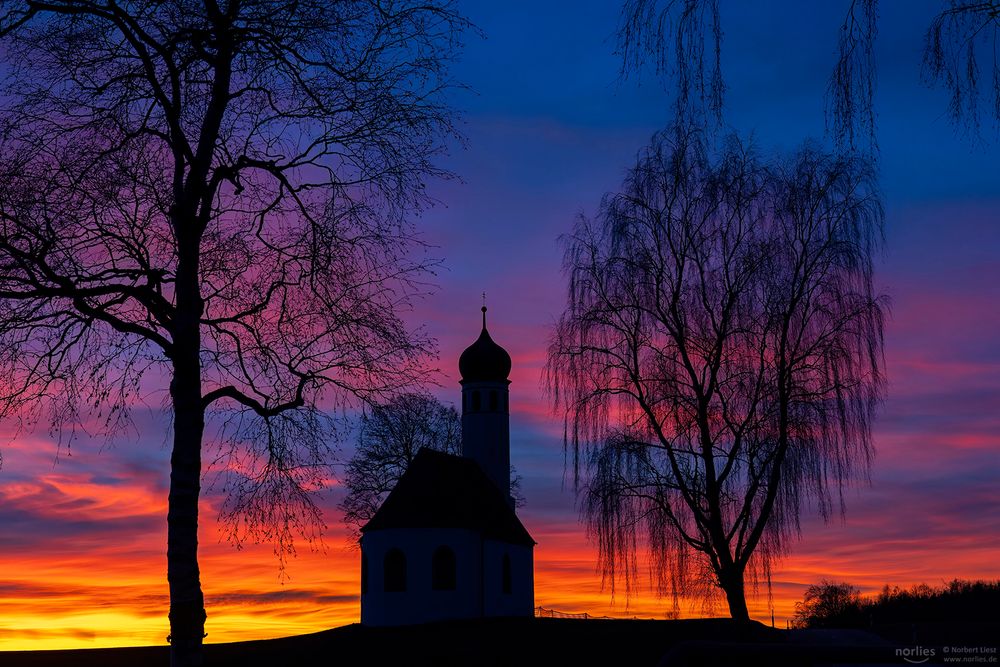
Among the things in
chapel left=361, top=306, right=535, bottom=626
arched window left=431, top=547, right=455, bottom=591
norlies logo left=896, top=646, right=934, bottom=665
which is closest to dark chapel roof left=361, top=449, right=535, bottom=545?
chapel left=361, top=306, right=535, bottom=626

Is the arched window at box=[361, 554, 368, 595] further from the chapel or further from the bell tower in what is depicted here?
the bell tower

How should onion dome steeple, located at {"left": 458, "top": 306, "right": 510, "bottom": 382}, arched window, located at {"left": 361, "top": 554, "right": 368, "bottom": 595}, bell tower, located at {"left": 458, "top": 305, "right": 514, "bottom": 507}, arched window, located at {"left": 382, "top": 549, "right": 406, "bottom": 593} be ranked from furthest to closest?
1. onion dome steeple, located at {"left": 458, "top": 306, "right": 510, "bottom": 382}
2. bell tower, located at {"left": 458, "top": 305, "right": 514, "bottom": 507}
3. arched window, located at {"left": 361, "top": 554, "right": 368, "bottom": 595}
4. arched window, located at {"left": 382, "top": 549, "right": 406, "bottom": 593}

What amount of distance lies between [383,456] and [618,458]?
29.0 meters

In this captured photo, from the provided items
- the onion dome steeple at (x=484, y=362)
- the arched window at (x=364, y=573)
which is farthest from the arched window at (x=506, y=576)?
the onion dome steeple at (x=484, y=362)

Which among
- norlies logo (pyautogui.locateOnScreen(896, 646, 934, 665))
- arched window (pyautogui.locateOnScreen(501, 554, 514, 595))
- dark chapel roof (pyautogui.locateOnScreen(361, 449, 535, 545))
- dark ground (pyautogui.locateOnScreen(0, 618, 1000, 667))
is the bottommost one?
dark ground (pyautogui.locateOnScreen(0, 618, 1000, 667))

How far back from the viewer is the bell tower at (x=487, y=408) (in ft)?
170

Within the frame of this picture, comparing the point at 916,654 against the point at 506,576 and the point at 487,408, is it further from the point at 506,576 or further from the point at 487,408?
the point at 487,408

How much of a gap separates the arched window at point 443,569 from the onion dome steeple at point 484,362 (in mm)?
12846

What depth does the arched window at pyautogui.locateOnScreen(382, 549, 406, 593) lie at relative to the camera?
137ft

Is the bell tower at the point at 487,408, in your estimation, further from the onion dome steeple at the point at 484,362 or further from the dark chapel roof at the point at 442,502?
the dark chapel roof at the point at 442,502

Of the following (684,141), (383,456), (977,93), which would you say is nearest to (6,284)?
(977,93)

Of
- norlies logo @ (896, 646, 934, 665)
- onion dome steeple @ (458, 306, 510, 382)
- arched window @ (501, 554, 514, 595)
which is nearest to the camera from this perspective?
norlies logo @ (896, 646, 934, 665)

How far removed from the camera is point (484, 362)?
52.5 metres

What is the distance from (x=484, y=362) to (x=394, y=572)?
570 inches
